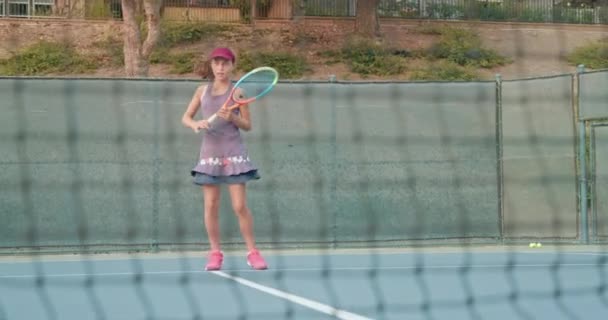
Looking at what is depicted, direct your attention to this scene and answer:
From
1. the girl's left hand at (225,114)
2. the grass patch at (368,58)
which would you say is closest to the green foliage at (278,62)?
the grass patch at (368,58)

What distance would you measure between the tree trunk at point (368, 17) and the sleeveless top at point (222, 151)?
8468mm

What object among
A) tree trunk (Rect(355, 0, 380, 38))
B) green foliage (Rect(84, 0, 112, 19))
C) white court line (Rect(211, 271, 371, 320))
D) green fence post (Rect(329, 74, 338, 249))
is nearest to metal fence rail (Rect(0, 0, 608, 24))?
green foliage (Rect(84, 0, 112, 19))

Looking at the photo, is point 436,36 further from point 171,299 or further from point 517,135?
point 171,299

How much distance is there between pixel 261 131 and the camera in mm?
8188

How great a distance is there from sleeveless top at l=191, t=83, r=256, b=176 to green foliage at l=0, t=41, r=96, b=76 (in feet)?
20.5

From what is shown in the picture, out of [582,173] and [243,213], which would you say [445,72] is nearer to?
[582,173]

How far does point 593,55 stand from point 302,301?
23.2ft

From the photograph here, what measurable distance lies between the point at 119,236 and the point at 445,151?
8.95ft

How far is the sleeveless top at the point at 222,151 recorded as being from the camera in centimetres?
491

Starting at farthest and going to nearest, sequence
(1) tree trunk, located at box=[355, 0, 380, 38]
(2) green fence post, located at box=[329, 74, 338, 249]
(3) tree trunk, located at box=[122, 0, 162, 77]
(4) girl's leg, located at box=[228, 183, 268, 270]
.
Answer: (1) tree trunk, located at box=[355, 0, 380, 38], (3) tree trunk, located at box=[122, 0, 162, 77], (2) green fence post, located at box=[329, 74, 338, 249], (4) girl's leg, located at box=[228, 183, 268, 270]

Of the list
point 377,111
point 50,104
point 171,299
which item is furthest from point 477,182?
point 171,299

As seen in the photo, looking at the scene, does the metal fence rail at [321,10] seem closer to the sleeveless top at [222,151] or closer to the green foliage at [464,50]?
the green foliage at [464,50]

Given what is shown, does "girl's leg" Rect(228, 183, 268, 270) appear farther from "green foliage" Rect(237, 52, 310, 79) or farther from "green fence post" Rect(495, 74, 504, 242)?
"green foliage" Rect(237, 52, 310, 79)

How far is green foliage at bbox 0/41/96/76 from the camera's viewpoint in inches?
434
